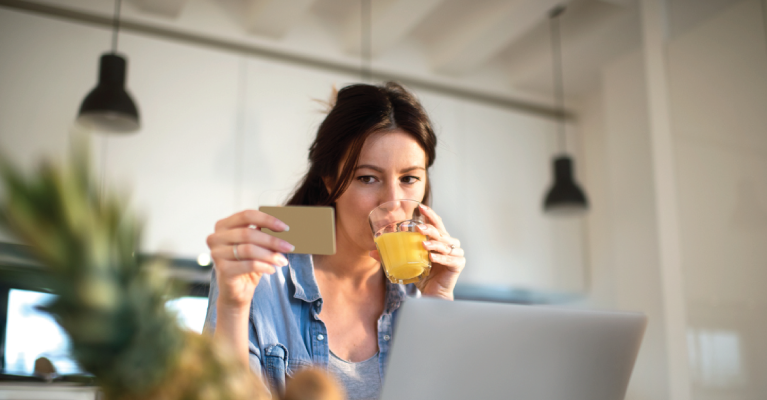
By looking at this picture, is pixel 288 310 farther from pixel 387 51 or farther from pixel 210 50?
pixel 387 51

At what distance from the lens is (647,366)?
11.9 ft

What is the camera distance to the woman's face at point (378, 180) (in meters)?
1.60

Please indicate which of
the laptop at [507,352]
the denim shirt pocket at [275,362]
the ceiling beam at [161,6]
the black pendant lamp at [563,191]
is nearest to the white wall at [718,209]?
the black pendant lamp at [563,191]

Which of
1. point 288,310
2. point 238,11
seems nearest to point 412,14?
point 238,11

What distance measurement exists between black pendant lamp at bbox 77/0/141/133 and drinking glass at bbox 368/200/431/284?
6.66 feet

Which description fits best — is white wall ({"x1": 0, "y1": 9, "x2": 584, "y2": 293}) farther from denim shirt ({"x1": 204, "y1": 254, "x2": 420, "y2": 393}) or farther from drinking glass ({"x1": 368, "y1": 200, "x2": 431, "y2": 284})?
drinking glass ({"x1": 368, "y1": 200, "x2": 431, "y2": 284})

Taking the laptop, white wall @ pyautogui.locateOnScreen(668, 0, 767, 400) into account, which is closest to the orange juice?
the laptop

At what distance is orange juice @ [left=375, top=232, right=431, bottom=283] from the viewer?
Answer: 4.63ft

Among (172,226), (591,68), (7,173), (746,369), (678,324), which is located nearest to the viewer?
(7,173)

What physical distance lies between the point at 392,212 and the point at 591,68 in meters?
3.76

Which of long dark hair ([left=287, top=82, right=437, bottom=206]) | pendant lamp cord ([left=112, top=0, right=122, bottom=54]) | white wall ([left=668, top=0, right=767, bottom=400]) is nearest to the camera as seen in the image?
long dark hair ([left=287, top=82, right=437, bottom=206])

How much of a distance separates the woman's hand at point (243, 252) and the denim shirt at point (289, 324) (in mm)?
284

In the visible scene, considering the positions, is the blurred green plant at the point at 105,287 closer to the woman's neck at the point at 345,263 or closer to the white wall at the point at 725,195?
the woman's neck at the point at 345,263

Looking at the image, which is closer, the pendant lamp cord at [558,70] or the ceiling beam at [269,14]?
the ceiling beam at [269,14]
